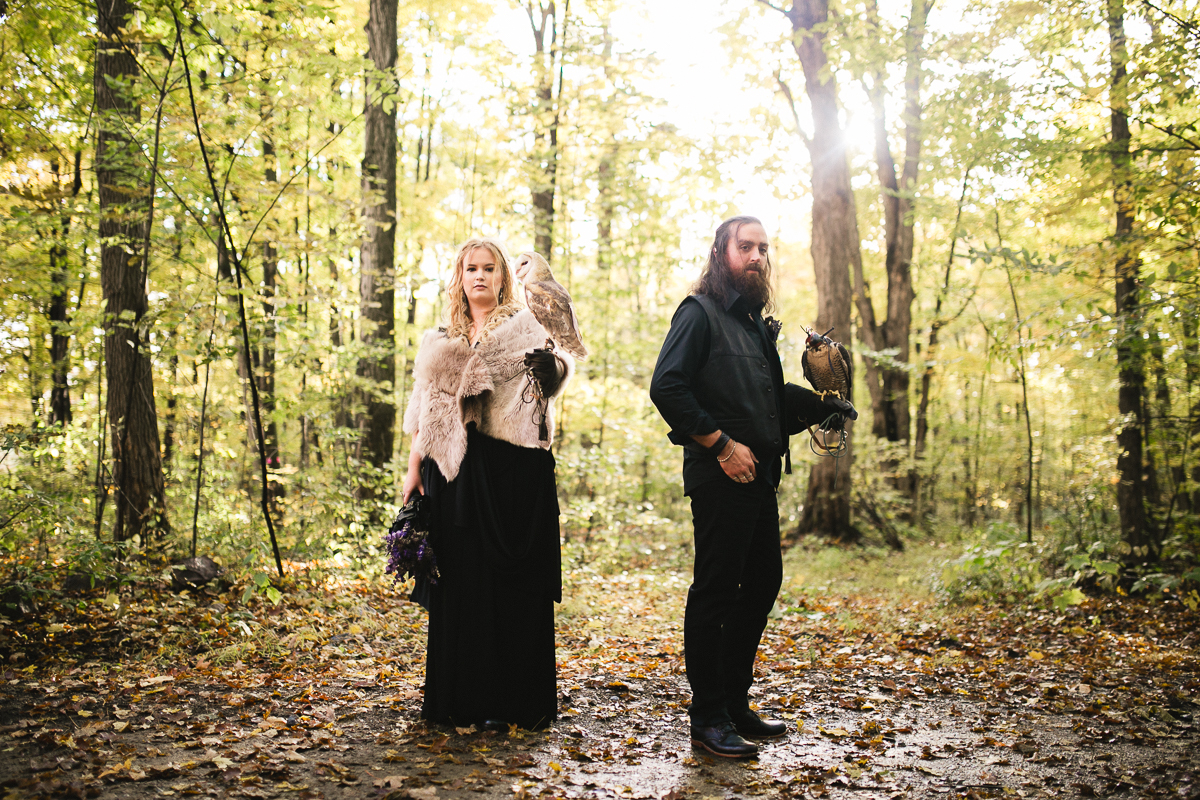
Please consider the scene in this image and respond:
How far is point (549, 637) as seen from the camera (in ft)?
11.2

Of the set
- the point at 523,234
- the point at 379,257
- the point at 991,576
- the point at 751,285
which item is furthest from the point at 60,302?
the point at 991,576

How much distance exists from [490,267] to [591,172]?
8.41 metres

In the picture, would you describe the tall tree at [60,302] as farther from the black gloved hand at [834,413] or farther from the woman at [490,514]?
the black gloved hand at [834,413]

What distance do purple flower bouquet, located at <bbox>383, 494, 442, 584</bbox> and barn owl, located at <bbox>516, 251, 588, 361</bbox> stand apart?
1.10 m

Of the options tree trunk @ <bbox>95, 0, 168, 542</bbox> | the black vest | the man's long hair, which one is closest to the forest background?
tree trunk @ <bbox>95, 0, 168, 542</bbox>

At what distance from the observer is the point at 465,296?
3.67m

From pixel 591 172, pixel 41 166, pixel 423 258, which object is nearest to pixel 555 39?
pixel 591 172

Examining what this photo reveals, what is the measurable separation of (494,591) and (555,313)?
1.42 meters

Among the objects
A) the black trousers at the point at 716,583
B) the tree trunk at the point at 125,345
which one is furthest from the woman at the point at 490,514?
the tree trunk at the point at 125,345

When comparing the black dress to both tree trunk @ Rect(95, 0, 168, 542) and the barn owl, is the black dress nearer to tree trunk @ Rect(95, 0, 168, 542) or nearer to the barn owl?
the barn owl

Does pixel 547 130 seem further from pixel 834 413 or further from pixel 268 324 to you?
pixel 834 413

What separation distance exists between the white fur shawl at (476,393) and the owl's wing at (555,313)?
23cm

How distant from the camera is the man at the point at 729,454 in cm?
306

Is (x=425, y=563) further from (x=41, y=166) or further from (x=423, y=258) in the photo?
(x=423, y=258)
